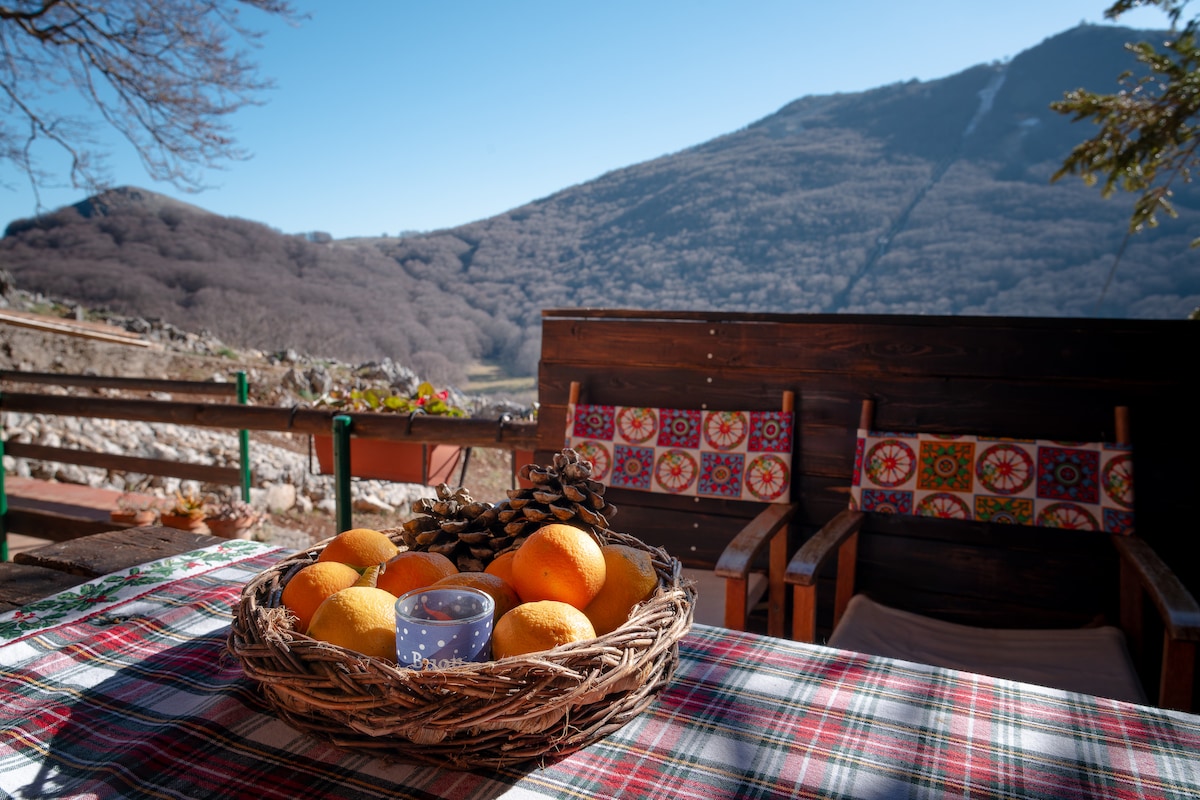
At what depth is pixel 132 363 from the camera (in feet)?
24.4

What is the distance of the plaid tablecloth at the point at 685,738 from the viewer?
590 mm

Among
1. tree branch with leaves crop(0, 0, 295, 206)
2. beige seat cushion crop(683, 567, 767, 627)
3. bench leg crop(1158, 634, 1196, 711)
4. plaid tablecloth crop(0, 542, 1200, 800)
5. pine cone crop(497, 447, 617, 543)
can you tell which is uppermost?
tree branch with leaves crop(0, 0, 295, 206)

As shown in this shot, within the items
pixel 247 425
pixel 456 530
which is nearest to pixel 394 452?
pixel 247 425

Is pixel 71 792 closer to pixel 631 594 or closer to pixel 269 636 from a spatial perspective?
pixel 269 636

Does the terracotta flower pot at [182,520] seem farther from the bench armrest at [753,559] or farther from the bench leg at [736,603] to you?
the bench leg at [736,603]

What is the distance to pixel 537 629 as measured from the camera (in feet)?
2.04

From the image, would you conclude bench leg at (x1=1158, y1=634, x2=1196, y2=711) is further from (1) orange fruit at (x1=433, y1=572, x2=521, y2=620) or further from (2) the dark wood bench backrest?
(1) orange fruit at (x1=433, y1=572, x2=521, y2=620)

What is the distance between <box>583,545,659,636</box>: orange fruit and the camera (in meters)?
0.73

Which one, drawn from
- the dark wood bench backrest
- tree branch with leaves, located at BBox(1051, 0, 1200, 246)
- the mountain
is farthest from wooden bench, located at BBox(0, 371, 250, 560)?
the mountain

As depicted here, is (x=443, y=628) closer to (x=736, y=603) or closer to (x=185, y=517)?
(x=736, y=603)

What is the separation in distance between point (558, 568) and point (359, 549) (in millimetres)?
281

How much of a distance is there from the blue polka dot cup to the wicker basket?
3cm

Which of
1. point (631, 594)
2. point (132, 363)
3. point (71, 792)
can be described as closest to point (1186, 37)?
point (631, 594)

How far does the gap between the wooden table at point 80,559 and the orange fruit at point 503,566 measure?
73 centimetres
